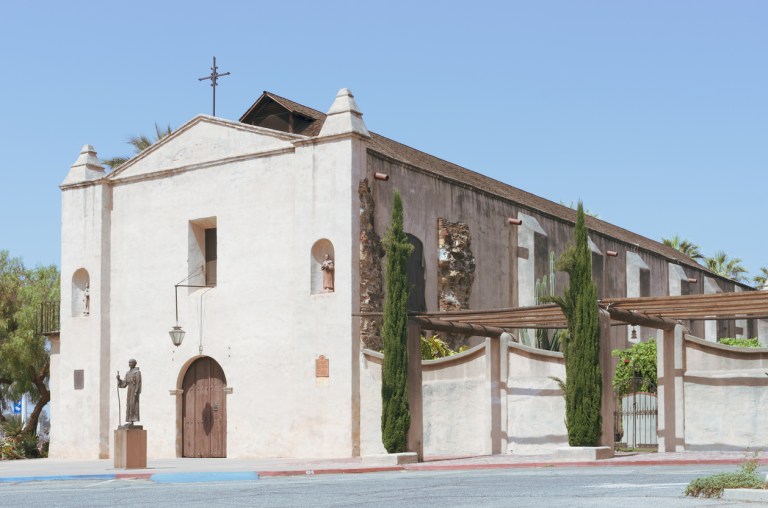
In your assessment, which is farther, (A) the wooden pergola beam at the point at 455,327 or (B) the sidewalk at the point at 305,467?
(A) the wooden pergola beam at the point at 455,327

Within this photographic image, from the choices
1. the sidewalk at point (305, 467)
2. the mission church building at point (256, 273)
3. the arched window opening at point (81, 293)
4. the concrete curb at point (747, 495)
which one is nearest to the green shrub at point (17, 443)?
the mission church building at point (256, 273)

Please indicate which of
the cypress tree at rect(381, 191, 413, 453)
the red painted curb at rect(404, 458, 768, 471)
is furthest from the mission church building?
the red painted curb at rect(404, 458, 768, 471)

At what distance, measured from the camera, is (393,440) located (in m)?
23.4

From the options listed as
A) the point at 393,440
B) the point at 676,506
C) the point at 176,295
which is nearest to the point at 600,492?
the point at 676,506

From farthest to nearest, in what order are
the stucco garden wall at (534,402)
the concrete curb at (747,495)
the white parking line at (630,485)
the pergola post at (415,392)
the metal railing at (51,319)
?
the metal railing at (51,319) → the stucco garden wall at (534,402) → the pergola post at (415,392) → the white parking line at (630,485) → the concrete curb at (747,495)

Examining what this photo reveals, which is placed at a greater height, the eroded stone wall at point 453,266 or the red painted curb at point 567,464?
the eroded stone wall at point 453,266

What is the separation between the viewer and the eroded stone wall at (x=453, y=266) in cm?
2995

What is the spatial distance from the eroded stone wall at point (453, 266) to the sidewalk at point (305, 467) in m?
5.93

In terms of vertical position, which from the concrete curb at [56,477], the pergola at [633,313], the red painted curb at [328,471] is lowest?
the concrete curb at [56,477]

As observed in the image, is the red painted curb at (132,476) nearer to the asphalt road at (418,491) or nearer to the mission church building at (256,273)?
the asphalt road at (418,491)

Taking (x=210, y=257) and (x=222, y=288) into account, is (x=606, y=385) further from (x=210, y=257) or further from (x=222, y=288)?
(x=210, y=257)

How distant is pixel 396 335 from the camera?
78.3 ft

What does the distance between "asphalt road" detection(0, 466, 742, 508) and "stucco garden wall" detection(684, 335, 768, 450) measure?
5589mm

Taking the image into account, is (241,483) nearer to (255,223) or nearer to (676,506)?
(676,506)
